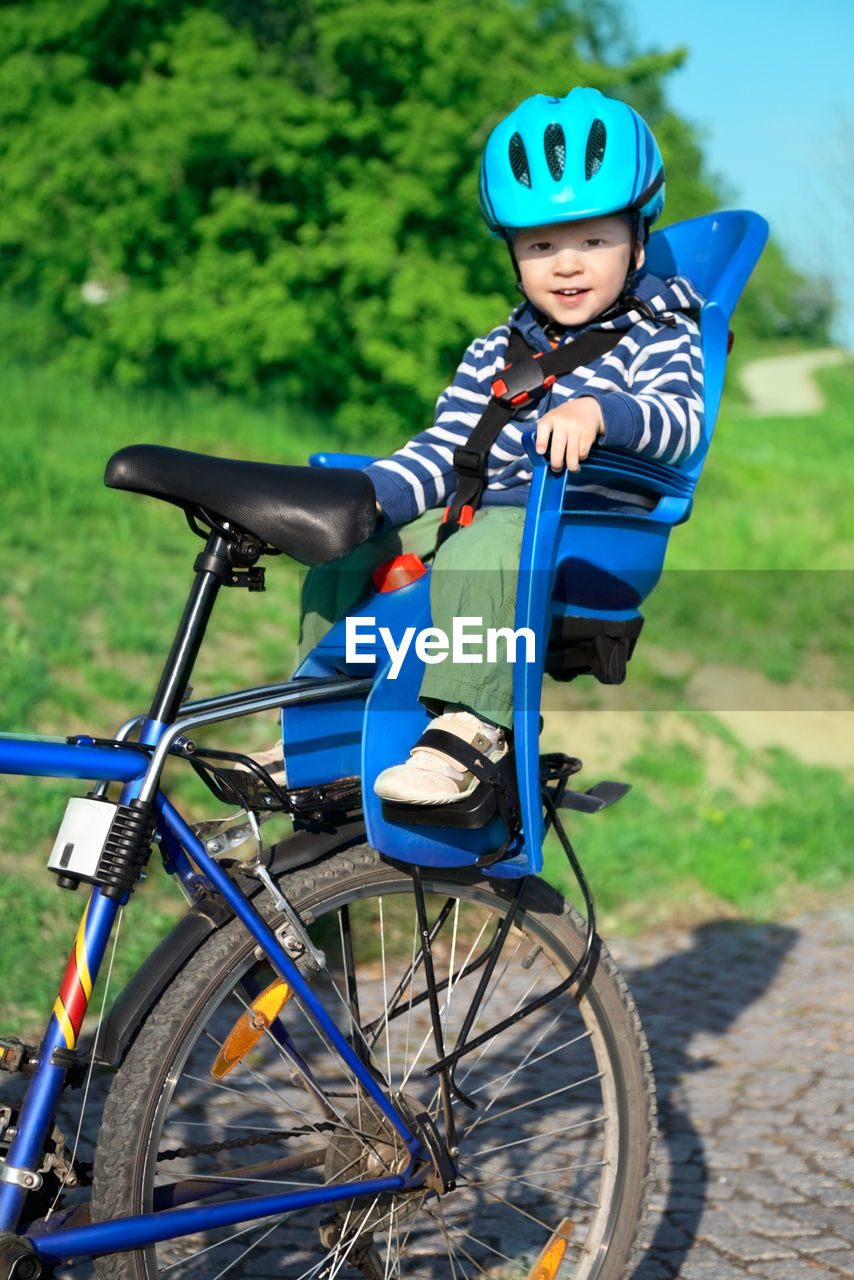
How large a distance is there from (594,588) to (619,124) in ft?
2.97

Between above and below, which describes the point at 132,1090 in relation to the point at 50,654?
below

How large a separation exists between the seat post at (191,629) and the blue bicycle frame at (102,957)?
29mm

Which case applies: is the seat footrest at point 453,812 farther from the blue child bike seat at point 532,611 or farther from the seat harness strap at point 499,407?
the seat harness strap at point 499,407

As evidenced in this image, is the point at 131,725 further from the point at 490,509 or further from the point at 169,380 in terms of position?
the point at 169,380

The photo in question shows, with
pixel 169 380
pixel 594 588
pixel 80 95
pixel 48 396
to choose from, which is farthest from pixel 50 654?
pixel 80 95

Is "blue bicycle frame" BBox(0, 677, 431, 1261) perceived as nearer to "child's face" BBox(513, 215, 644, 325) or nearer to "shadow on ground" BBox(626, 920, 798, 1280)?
"child's face" BBox(513, 215, 644, 325)

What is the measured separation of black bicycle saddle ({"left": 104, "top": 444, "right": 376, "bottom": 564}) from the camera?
2.20 m

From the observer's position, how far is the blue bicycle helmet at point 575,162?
2676 millimetres

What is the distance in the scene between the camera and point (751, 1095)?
4.19m

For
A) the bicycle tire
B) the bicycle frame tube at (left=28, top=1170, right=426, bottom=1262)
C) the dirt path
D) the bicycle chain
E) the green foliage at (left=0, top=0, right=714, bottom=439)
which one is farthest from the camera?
the dirt path

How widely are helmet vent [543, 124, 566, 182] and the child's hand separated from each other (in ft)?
2.36

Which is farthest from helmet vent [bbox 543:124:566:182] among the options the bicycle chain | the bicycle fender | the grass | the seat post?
the grass

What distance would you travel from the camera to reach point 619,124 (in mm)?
2678

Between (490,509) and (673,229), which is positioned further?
(673,229)
